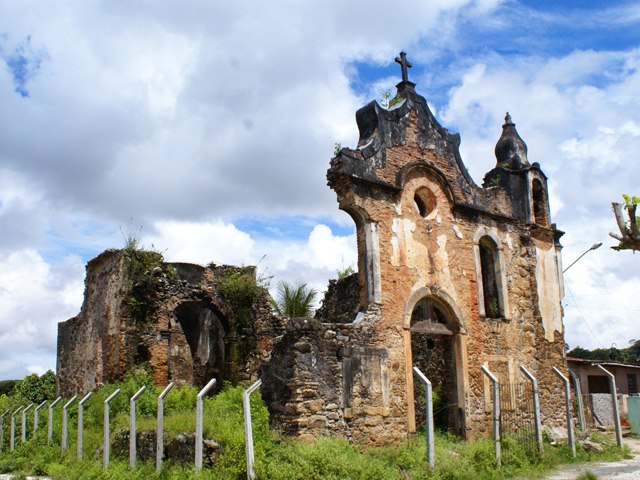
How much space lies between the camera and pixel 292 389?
39.1ft

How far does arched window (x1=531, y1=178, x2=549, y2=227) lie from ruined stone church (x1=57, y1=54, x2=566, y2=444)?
33 millimetres

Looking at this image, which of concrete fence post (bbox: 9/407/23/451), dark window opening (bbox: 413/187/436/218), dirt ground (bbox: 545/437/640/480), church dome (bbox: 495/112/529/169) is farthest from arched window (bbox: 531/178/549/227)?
concrete fence post (bbox: 9/407/23/451)

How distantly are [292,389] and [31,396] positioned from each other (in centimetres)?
1764

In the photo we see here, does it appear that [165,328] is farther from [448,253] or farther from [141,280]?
[448,253]

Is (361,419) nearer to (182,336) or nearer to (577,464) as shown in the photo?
(577,464)

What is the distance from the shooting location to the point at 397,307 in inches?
541

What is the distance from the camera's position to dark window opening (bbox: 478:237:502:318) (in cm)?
1641

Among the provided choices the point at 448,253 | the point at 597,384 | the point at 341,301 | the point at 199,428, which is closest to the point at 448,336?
the point at 448,253

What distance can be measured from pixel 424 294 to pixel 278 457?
5365 millimetres

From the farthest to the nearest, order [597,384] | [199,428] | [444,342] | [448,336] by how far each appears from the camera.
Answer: [597,384], [444,342], [448,336], [199,428]

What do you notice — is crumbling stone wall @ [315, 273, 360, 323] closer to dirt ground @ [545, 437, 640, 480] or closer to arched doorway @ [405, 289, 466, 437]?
arched doorway @ [405, 289, 466, 437]

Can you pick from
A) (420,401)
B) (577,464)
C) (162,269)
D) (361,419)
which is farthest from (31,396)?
(577,464)

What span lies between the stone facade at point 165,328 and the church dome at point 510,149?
26.1 feet

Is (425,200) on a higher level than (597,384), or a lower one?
higher
